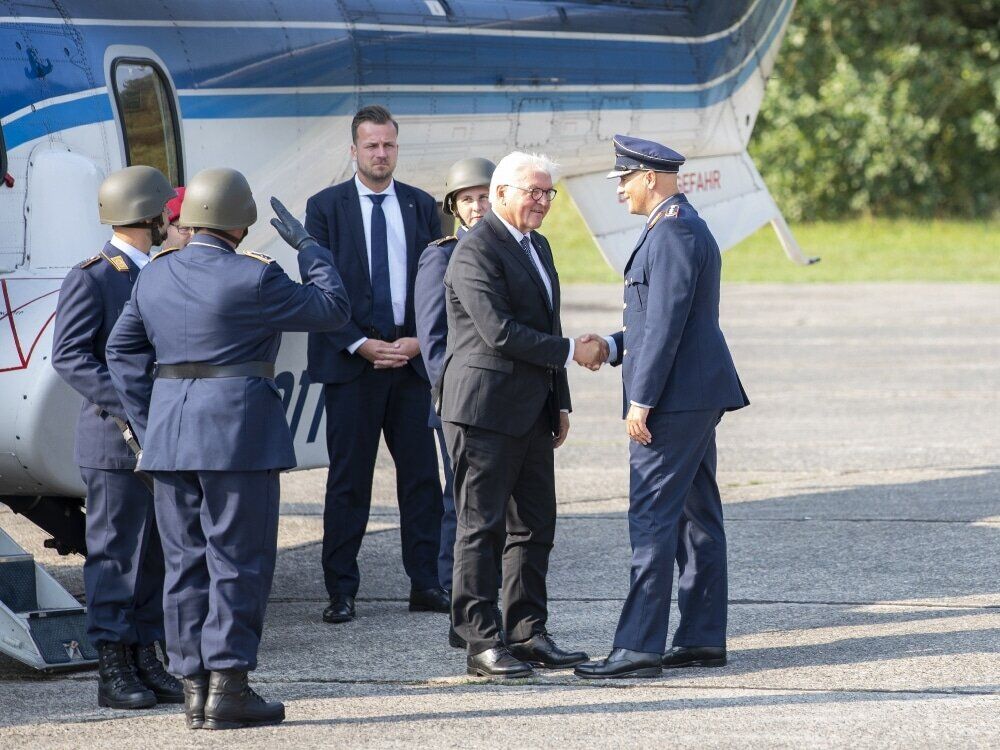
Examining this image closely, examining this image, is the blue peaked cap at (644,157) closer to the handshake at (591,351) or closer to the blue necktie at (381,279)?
the handshake at (591,351)

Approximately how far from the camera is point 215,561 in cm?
468

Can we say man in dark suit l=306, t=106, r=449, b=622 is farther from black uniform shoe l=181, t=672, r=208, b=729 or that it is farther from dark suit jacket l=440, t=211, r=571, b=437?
black uniform shoe l=181, t=672, r=208, b=729

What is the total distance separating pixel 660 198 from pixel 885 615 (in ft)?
6.47

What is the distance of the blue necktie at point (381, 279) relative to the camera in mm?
6473

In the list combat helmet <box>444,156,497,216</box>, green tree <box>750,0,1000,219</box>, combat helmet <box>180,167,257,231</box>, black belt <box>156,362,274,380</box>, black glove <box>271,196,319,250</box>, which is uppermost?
green tree <box>750,0,1000,219</box>

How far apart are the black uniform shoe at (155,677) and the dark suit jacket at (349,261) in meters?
1.60

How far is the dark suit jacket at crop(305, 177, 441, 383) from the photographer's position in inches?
251

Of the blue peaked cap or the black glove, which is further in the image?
the blue peaked cap

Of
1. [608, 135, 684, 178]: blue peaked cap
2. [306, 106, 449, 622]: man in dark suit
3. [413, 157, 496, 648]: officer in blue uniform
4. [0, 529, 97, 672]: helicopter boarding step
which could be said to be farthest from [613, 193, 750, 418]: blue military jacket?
[0, 529, 97, 672]: helicopter boarding step

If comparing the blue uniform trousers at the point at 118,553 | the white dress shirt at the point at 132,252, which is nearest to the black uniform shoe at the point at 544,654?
the blue uniform trousers at the point at 118,553

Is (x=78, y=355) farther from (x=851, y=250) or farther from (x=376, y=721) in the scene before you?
(x=851, y=250)

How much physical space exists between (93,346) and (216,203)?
2.55 feet

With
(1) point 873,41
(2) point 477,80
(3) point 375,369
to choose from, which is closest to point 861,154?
(1) point 873,41

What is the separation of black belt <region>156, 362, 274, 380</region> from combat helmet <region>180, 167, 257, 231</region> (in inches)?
16.9
